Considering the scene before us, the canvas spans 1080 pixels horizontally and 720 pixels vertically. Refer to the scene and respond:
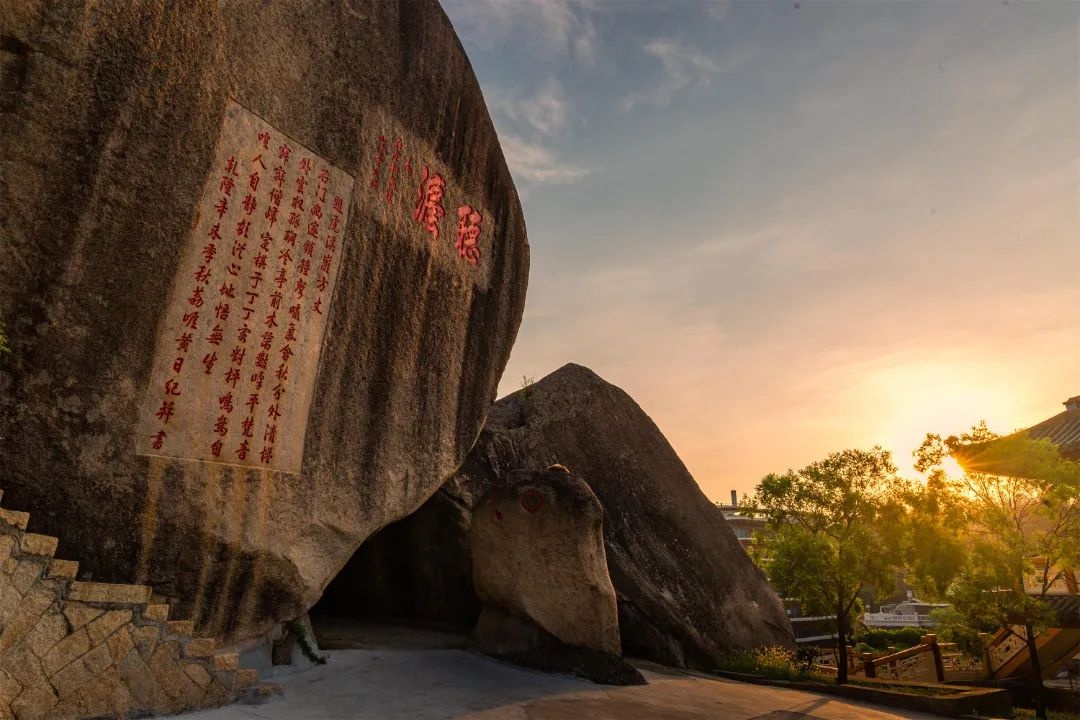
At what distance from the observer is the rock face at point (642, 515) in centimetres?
1026

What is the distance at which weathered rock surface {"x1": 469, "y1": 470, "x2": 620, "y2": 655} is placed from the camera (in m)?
7.98

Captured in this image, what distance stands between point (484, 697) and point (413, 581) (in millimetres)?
4798

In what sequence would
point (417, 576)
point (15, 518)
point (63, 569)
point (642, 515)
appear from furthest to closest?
point (642, 515)
point (417, 576)
point (63, 569)
point (15, 518)

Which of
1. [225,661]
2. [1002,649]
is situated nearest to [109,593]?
[225,661]

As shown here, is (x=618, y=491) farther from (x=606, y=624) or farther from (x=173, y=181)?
(x=173, y=181)

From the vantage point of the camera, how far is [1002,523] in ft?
36.9

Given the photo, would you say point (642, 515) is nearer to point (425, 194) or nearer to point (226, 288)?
point (425, 194)

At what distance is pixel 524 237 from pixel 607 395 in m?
4.04

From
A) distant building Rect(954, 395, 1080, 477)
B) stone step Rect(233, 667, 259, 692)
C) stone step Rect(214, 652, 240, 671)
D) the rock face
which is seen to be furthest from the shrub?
stone step Rect(214, 652, 240, 671)

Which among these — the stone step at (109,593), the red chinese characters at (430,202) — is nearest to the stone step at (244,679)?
the stone step at (109,593)

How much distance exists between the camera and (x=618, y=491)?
1160 cm

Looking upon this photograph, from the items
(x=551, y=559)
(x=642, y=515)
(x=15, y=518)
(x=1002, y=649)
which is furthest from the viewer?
(x=1002, y=649)

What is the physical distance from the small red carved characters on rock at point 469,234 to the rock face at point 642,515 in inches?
146

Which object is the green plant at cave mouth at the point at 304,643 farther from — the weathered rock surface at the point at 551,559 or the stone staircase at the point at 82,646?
the weathered rock surface at the point at 551,559
